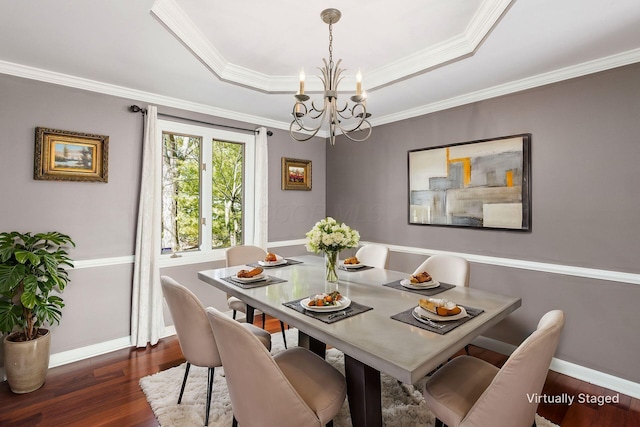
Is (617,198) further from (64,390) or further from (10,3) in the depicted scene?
(64,390)

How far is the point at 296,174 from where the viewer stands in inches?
172

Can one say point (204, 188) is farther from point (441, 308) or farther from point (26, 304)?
point (441, 308)

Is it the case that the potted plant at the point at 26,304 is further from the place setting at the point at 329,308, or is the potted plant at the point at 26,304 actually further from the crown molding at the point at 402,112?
the place setting at the point at 329,308

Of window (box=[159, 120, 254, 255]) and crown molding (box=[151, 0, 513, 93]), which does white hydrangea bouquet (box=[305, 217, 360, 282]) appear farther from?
window (box=[159, 120, 254, 255])

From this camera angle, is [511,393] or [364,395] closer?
[511,393]

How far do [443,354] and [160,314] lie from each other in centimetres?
288

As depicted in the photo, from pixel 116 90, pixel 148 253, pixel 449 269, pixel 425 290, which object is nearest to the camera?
pixel 425 290

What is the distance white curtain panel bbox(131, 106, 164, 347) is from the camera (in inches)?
119

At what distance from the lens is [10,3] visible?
1756 mm

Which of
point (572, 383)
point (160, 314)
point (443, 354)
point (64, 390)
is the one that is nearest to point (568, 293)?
point (572, 383)

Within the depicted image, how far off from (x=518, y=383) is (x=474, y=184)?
224 centimetres

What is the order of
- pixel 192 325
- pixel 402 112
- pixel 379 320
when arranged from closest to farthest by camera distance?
1. pixel 379 320
2. pixel 192 325
3. pixel 402 112

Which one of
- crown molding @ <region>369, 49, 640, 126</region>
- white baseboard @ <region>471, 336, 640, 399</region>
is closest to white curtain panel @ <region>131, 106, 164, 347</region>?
crown molding @ <region>369, 49, 640, 126</region>

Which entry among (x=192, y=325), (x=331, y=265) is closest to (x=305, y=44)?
(x=331, y=265)
